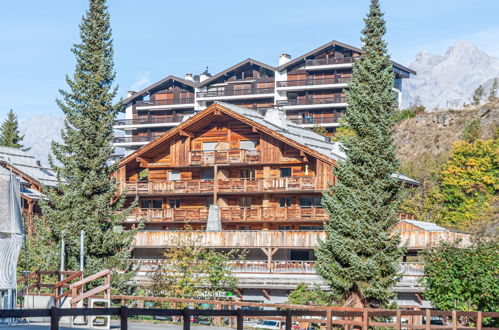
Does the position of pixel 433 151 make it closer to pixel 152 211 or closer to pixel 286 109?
pixel 286 109

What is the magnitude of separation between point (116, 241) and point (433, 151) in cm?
5214

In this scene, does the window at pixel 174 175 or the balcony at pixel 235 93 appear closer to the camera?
the window at pixel 174 175

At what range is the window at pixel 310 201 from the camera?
2361 inches

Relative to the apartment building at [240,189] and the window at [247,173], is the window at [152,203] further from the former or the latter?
the window at [247,173]

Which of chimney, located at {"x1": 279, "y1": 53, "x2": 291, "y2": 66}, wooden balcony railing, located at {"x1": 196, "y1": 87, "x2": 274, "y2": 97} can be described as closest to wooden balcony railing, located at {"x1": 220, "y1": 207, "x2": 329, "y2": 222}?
wooden balcony railing, located at {"x1": 196, "y1": 87, "x2": 274, "y2": 97}

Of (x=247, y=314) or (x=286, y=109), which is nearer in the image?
(x=247, y=314)

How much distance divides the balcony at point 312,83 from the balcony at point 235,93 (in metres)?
2.08

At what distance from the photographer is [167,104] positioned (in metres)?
113

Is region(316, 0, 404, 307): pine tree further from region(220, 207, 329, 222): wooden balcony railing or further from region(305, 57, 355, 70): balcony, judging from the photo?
region(305, 57, 355, 70): balcony

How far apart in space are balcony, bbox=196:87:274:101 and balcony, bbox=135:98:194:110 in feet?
6.31

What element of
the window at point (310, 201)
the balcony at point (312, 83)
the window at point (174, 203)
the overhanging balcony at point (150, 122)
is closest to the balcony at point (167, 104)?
the overhanging balcony at point (150, 122)

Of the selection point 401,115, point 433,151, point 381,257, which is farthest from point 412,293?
point 401,115

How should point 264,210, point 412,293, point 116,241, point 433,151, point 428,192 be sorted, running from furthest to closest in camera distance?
point 433,151
point 428,192
point 264,210
point 412,293
point 116,241

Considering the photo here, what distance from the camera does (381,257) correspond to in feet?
118
